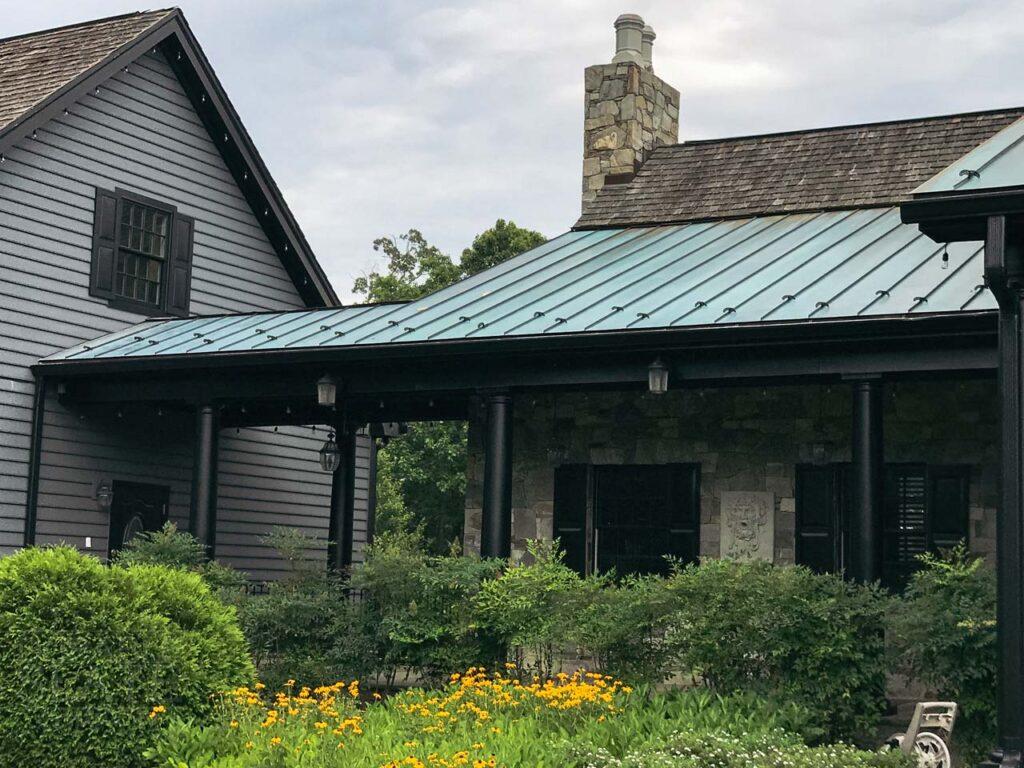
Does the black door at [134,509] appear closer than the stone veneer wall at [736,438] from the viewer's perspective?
No

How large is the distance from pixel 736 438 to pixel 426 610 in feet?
12.5

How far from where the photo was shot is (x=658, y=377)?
12.8 metres

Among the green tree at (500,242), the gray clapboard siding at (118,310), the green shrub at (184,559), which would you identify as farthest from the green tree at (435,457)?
the green shrub at (184,559)

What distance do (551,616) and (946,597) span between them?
132 inches

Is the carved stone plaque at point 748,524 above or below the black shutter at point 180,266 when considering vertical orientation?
below

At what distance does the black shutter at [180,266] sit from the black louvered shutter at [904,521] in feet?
32.4

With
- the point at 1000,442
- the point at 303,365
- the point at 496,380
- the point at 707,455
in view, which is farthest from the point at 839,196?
the point at 1000,442

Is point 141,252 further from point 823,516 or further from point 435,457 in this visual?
point 435,457

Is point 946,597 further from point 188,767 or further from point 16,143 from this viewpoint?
point 16,143

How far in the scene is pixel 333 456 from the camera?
55.5ft

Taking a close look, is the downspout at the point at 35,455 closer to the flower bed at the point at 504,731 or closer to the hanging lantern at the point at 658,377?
the flower bed at the point at 504,731

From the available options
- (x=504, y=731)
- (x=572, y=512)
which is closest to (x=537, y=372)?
(x=572, y=512)

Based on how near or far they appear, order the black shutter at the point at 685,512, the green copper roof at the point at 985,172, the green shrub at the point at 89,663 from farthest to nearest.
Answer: the black shutter at the point at 685,512 < the green shrub at the point at 89,663 < the green copper roof at the point at 985,172

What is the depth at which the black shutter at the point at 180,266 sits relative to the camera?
19.1 meters
